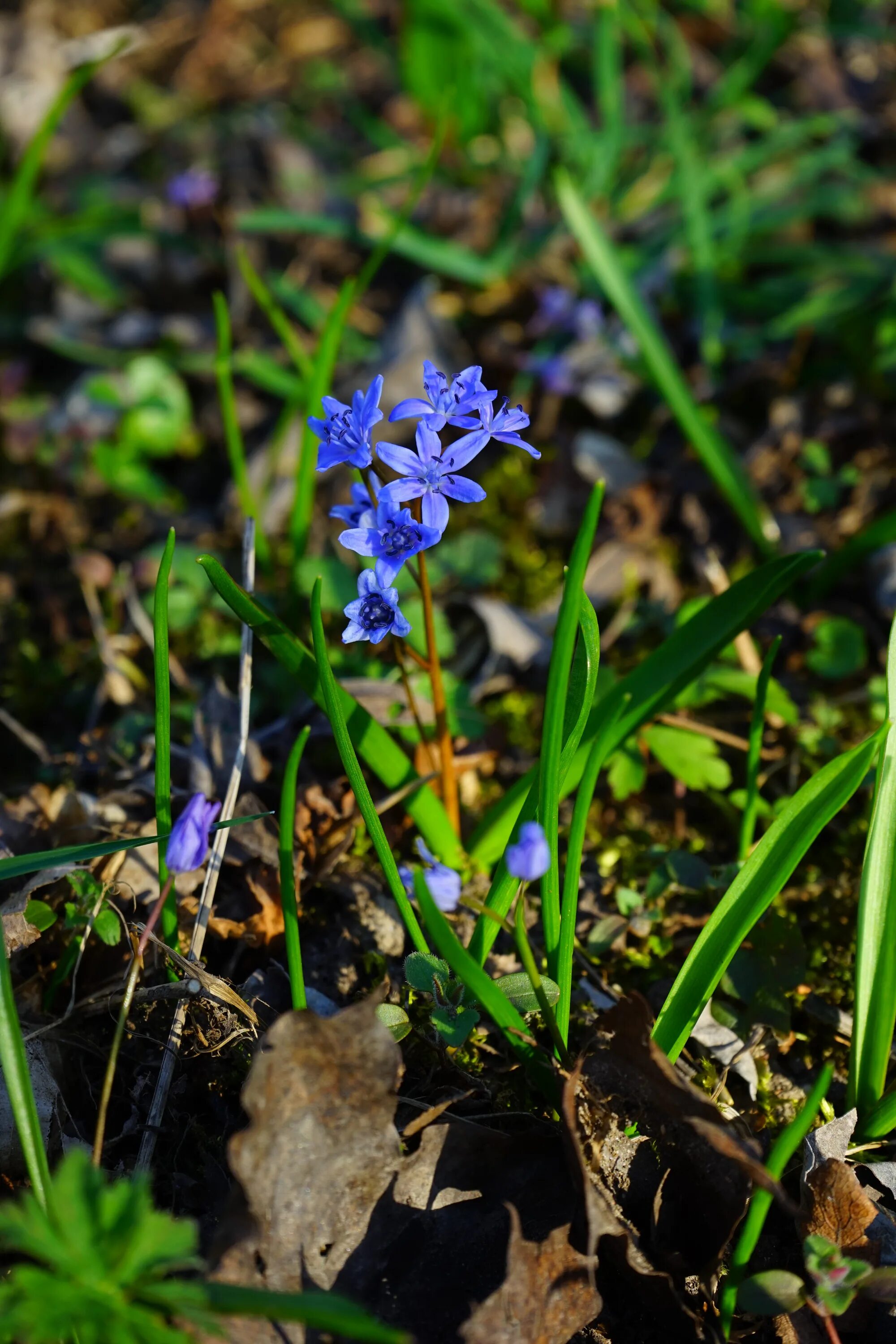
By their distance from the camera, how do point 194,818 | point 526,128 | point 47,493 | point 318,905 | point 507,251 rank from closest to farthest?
point 194,818
point 318,905
point 47,493
point 507,251
point 526,128

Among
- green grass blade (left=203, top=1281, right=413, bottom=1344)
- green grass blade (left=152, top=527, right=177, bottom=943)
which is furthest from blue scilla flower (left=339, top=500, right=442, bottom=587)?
green grass blade (left=203, top=1281, right=413, bottom=1344)

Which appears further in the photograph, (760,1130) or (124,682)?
(124,682)

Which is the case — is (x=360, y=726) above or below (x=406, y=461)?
below

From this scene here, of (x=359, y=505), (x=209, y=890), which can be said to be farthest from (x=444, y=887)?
(x=359, y=505)

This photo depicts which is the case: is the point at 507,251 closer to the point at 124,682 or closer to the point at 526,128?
the point at 526,128

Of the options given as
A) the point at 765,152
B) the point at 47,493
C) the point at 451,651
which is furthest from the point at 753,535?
the point at 47,493

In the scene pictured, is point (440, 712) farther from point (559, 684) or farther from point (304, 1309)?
point (304, 1309)
